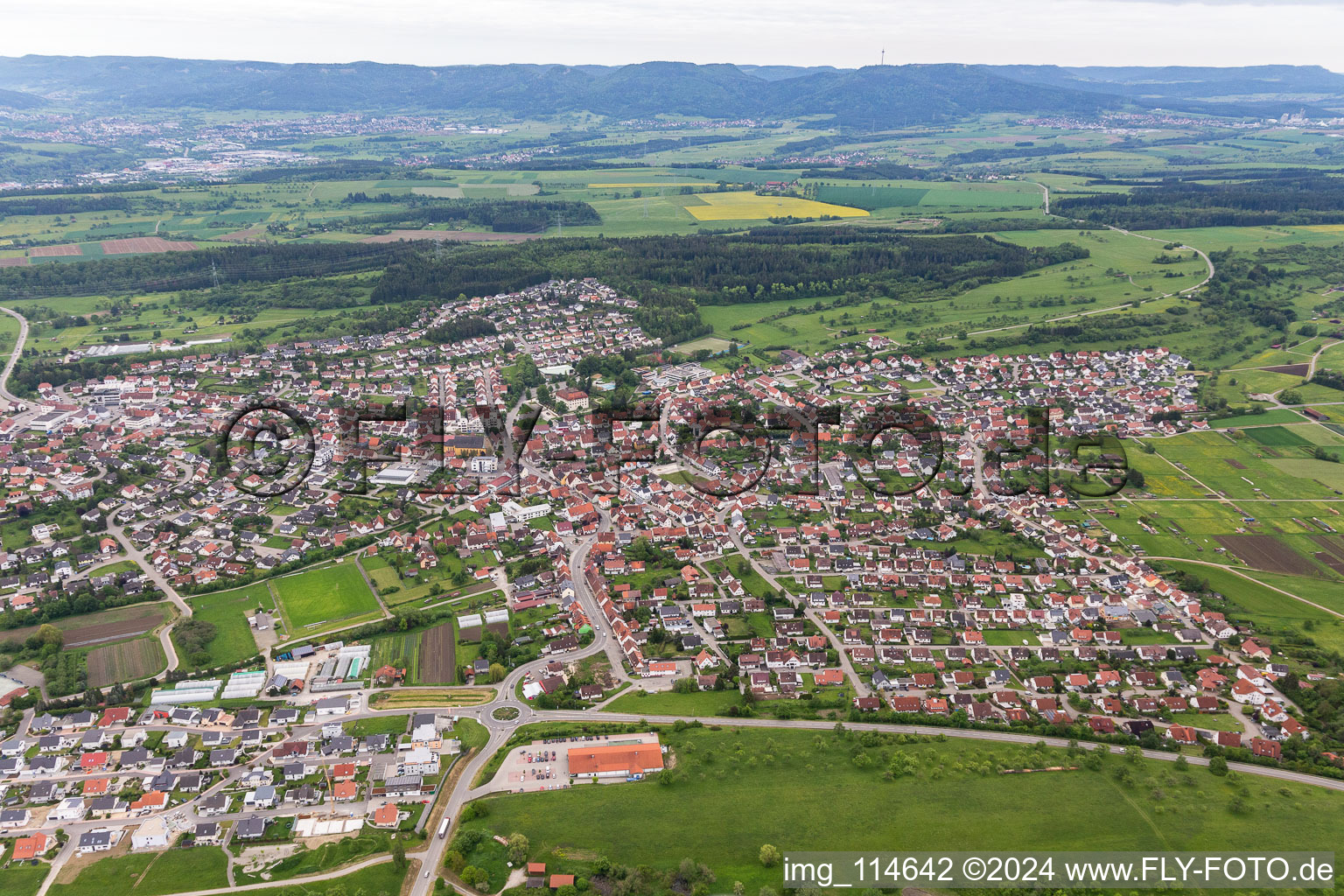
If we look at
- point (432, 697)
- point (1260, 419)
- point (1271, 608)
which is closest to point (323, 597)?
point (432, 697)

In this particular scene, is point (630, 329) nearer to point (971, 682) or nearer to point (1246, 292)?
point (971, 682)

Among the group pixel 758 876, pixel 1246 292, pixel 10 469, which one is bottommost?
pixel 758 876

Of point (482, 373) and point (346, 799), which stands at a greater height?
point (482, 373)

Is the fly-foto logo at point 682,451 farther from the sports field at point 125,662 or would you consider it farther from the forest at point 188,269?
the forest at point 188,269

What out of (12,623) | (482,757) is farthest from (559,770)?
(12,623)

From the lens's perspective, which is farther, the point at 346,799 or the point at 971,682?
the point at 971,682

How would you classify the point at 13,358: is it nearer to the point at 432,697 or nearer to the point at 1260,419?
the point at 432,697

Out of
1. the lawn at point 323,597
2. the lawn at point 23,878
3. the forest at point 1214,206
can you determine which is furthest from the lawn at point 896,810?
the forest at point 1214,206
